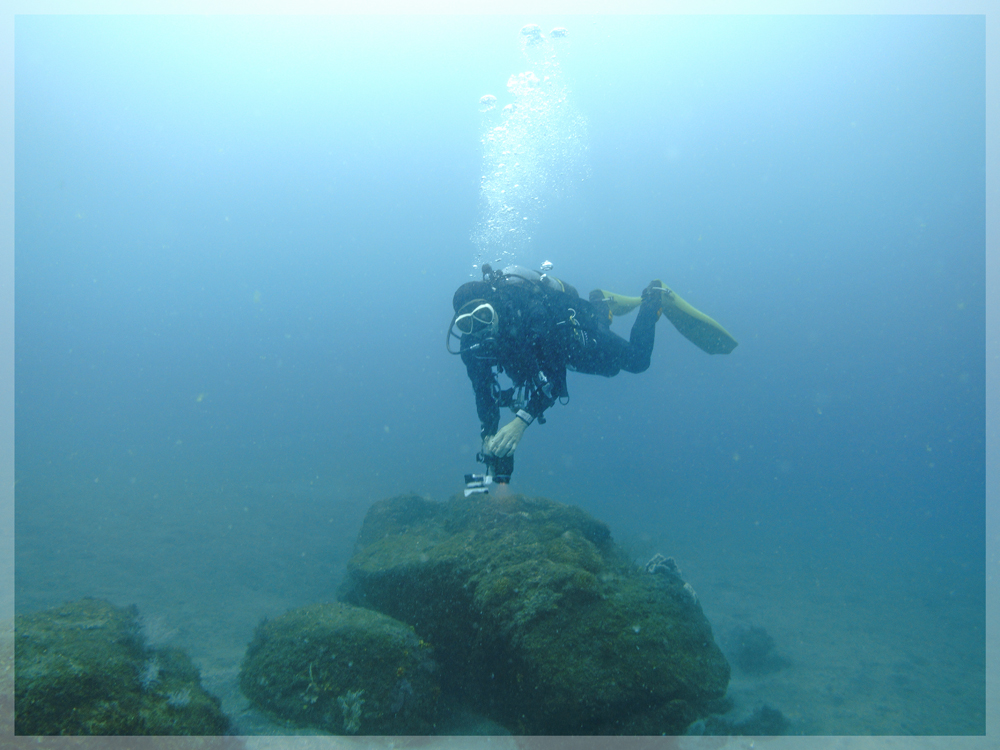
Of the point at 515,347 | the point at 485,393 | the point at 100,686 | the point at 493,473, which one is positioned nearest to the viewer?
the point at 100,686

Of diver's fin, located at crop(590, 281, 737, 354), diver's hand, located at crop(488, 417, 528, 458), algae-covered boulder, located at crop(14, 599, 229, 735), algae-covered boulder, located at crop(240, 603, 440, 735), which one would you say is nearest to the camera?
algae-covered boulder, located at crop(14, 599, 229, 735)

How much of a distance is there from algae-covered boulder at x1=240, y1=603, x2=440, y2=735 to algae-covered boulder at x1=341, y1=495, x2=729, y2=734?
0.57 meters

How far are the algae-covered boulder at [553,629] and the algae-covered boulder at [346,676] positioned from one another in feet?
1.85

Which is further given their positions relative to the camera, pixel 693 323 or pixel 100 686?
pixel 693 323

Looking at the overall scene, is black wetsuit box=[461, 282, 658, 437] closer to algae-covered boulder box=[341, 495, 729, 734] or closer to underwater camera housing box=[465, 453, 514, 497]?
underwater camera housing box=[465, 453, 514, 497]

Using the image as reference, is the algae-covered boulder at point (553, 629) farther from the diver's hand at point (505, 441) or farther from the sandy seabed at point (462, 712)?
the diver's hand at point (505, 441)

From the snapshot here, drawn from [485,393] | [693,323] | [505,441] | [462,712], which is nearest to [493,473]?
[505,441]

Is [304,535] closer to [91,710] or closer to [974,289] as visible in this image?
[91,710]

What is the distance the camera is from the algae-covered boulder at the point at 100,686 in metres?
2.69

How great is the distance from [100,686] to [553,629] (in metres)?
3.30

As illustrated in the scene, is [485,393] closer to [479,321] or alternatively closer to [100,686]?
[479,321]

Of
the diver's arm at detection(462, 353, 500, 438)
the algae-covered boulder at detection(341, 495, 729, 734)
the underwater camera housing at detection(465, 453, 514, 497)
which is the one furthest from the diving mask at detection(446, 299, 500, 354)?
the algae-covered boulder at detection(341, 495, 729, 734)

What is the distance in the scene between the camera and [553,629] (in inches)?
159

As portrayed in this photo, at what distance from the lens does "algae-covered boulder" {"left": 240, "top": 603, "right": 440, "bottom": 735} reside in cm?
378
